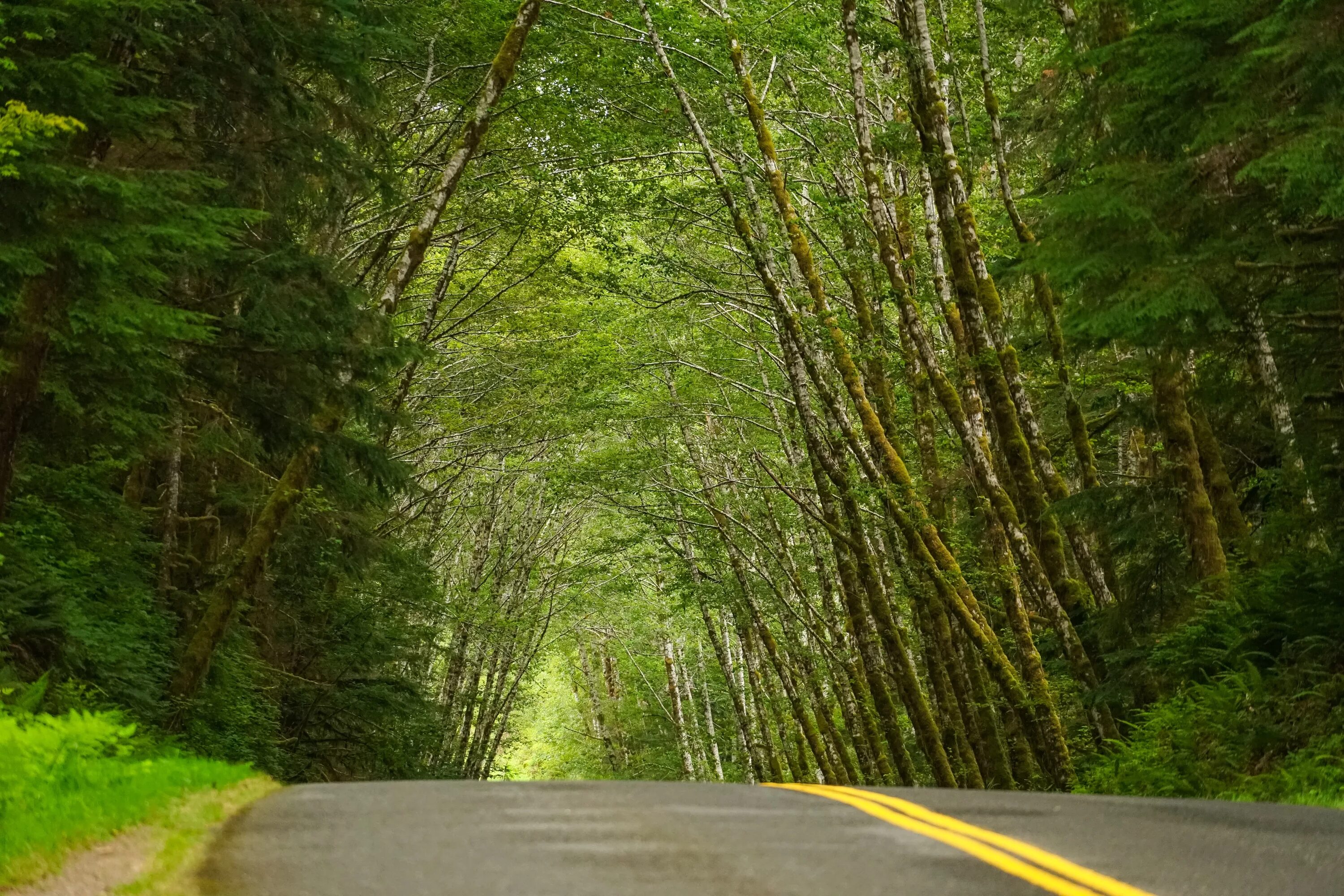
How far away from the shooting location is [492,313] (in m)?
25.0

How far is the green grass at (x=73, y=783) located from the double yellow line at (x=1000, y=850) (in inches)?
135

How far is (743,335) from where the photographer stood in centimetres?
2400

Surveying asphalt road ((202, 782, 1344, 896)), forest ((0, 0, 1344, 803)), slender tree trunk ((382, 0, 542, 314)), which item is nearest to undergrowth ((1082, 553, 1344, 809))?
forest ((0, 0, 1344, 803))

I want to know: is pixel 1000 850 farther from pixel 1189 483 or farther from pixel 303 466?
pixel 303 466

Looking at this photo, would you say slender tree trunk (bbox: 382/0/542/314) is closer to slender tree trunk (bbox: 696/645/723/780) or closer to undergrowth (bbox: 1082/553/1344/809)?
undergrowth (bbox: 1082/553/1344/809)

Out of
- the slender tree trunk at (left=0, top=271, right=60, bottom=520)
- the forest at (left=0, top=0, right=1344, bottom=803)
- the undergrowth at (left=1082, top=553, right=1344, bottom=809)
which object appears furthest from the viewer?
Result: the slender tree trunk at (left=0, top=271, right=60, bottom=520)

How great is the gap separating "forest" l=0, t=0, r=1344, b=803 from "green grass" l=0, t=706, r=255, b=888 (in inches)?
56.8

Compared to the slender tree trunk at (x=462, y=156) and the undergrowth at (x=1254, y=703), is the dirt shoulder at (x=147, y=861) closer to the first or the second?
the undergrowth at (x=1254, y=703)

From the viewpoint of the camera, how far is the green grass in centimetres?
483

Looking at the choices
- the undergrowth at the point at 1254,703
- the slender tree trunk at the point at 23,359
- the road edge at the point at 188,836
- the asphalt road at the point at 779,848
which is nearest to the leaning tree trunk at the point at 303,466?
the slender tree trunk at the point at 23,359

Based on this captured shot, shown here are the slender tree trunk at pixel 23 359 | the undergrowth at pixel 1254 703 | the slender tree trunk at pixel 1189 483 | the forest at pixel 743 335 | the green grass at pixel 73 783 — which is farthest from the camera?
the slender tree trunk at pixel 1189 483

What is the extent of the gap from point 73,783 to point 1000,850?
16.1 feet

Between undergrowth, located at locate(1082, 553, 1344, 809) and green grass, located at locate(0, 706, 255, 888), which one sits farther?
undergrowth, located at locate(1082, 553, 1344, 809)

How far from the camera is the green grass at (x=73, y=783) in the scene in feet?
15.8
